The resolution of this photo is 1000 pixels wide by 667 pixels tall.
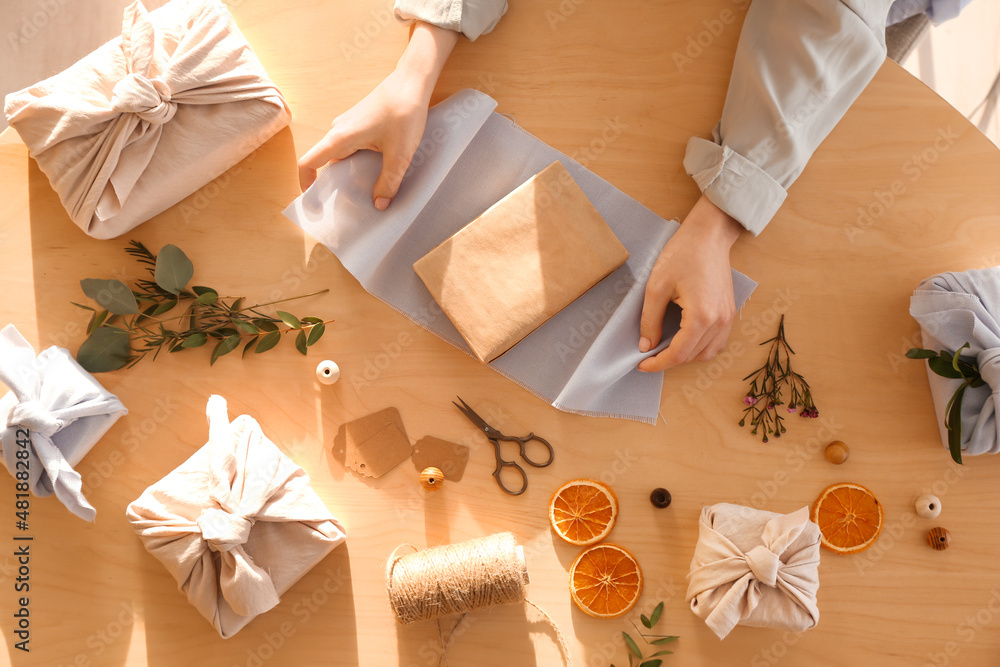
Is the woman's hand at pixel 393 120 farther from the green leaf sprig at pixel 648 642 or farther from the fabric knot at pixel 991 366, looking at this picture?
the fabric knot at pixel 991 366

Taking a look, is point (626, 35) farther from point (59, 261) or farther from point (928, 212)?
point (59, 261)

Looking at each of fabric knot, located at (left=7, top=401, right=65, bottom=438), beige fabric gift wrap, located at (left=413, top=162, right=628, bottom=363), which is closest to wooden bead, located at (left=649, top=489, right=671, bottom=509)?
beige fabric gift wrap, located at (left=413, top=162, right=628, bottom=363)

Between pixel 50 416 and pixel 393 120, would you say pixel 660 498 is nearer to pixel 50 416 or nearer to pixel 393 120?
pixel 393 120

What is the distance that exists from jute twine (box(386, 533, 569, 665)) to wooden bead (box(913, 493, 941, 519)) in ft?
2.62

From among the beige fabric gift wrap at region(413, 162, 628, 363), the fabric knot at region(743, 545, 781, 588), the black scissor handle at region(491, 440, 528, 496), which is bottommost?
the black scissor handle at region(491, 440, 528, 496)

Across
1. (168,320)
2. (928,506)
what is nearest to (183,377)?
(168,320)

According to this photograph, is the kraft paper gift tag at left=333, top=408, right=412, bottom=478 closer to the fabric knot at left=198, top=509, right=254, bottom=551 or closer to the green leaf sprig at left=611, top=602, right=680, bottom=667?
the fabric knot at left=198, top=509, right=254, bottom=551

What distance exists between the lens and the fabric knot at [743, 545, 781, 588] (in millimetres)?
1104

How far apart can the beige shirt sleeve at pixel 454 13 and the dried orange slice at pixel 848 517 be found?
3.86 feet

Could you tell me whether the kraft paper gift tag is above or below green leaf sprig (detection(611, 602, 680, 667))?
below

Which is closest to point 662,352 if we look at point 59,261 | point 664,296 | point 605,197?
point 664,296

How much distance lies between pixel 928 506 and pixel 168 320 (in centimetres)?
157

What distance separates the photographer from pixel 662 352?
47.6 inches

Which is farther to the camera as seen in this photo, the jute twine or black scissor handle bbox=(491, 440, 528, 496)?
black scissor handle bbox=(491, 440, 528, 496)
